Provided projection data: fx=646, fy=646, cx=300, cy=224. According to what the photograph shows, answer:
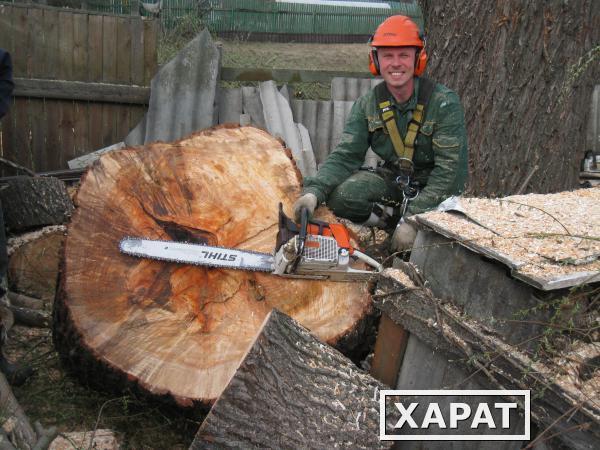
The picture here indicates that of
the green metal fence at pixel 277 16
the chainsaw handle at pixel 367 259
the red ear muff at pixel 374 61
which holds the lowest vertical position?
the chainsaw handle at pixel 367 259

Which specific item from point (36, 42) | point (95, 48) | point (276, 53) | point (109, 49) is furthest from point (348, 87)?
point (276, 53)

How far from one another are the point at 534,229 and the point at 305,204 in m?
1.22

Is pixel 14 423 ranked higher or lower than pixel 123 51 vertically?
lower

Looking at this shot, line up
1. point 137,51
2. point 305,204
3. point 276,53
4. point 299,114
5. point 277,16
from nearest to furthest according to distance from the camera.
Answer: point 305,204
point 137,51
point 299,114
point 276,53
point 277,16

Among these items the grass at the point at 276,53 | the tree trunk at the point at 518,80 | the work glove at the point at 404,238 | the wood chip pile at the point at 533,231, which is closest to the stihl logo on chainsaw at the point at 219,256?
the work glove at the point at 404,238

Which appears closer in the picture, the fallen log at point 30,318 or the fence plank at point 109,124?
the fallen log at point 30,318

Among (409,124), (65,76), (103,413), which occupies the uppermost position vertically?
(65,76)

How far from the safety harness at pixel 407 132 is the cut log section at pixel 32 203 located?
6.78 feet

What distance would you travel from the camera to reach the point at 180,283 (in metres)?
3.04

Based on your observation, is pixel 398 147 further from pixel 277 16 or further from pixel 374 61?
pixel 277 16

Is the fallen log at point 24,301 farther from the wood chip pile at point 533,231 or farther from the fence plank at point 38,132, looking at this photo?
the wood chip pile at point 533,231

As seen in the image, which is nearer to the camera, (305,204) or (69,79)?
(305,204)

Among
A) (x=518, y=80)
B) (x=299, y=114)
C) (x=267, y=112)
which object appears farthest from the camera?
(x=299, y=114)

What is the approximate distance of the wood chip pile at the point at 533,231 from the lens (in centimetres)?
206
